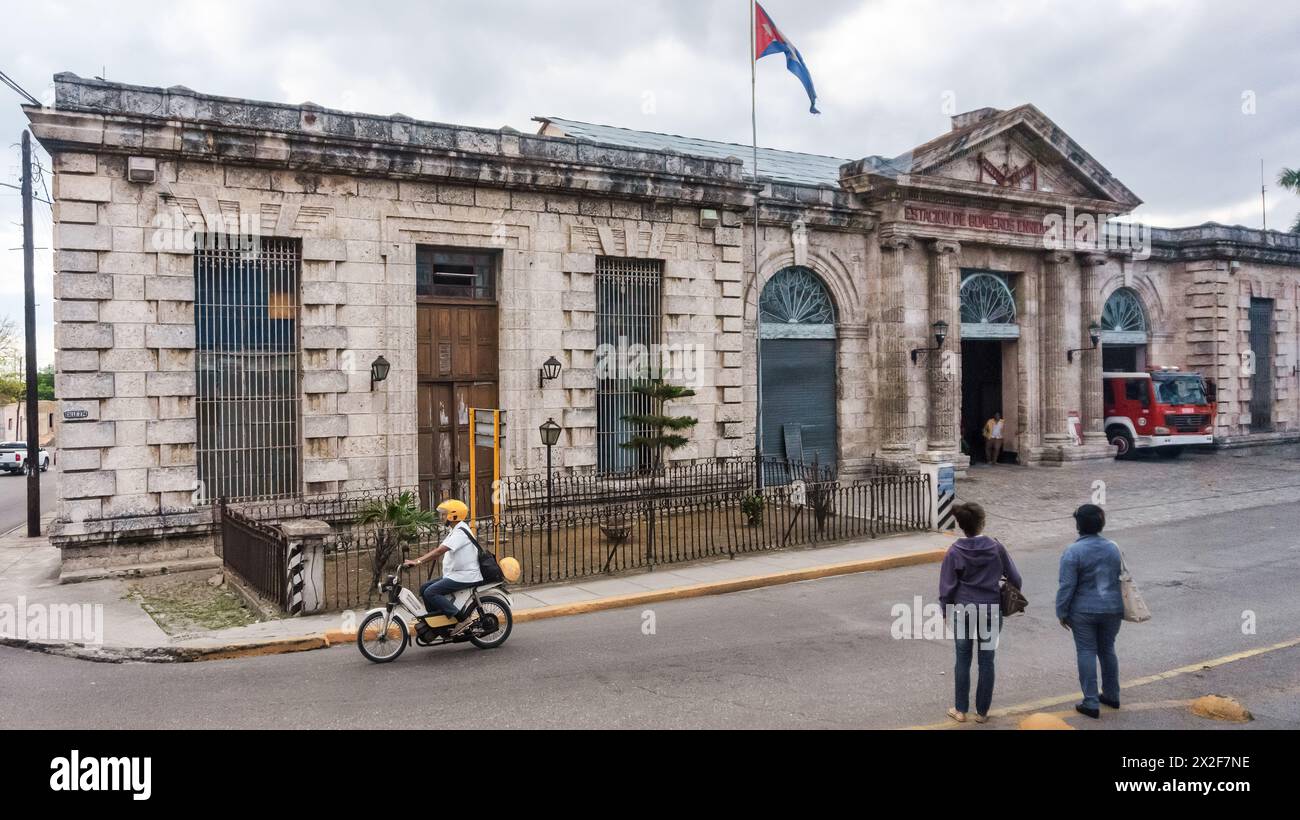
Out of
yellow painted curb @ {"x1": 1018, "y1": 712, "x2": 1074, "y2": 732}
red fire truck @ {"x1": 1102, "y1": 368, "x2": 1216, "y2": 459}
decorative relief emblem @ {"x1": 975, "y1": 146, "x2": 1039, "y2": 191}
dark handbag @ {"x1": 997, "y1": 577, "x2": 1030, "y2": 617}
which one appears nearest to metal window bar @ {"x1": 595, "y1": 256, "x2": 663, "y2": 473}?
decorative relief emblem @ {"x1": 975, "y1": 146, "x2": 1039, "y2": 191}

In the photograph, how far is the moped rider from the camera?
9523mm

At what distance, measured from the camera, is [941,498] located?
1717 centimetres

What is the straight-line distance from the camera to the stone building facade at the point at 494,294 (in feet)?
47.2

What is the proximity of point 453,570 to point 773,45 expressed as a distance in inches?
573

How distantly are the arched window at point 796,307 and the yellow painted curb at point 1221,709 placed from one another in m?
15.9

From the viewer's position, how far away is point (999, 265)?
1016 inches

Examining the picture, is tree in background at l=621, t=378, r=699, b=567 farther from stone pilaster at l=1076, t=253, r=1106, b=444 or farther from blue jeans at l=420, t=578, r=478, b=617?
stone pilaster at l=1076, t=253, r=1106, b=444

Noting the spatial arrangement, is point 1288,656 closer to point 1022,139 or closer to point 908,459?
point 908,459

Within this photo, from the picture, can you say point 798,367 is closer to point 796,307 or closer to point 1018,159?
point 796,307

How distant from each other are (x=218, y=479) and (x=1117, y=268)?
1053 inches

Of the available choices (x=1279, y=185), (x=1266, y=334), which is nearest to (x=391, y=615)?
(x=1266, y=334)

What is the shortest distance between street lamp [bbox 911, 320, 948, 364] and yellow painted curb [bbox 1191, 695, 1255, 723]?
1701 cm

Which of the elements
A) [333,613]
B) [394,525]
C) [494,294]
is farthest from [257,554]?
[494,294]

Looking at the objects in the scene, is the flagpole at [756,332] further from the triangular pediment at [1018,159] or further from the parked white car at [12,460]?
the parked white car at [12,460]
